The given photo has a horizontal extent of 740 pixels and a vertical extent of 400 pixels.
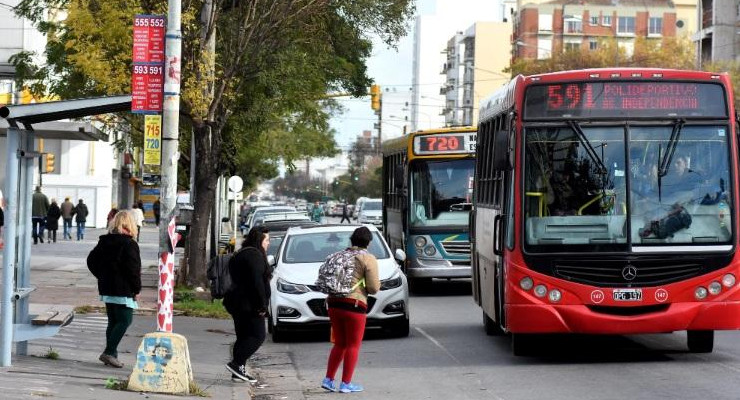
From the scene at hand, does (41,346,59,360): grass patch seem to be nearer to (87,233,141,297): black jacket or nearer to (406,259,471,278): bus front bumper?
(87,233,141,297): black jacket

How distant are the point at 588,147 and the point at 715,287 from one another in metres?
1.93

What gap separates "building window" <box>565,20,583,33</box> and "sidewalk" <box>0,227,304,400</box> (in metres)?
115

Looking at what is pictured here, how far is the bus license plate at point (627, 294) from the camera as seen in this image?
13.8 m

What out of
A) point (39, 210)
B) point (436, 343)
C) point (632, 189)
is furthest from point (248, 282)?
point (39, 210)

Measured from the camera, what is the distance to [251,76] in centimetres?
2633

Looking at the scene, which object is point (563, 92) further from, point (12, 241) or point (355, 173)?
point (355, 173)

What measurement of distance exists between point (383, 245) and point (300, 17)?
823 cm

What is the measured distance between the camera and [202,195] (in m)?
26.3

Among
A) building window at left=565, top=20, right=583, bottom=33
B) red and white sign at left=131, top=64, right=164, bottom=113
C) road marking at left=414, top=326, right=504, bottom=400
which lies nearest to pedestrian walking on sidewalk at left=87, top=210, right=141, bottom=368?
red and white sign at left=131, top=64, right=164, bottom=113

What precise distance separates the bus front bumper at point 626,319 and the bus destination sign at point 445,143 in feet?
39.0

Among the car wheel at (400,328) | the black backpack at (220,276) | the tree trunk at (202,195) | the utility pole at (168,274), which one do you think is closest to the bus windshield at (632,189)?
the black backpack at (220,276)

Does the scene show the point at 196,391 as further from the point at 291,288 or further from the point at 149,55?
the point at 291,288

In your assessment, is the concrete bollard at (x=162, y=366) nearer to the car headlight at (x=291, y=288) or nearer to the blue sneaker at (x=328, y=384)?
the blue sneaker at (x=328, y=384)

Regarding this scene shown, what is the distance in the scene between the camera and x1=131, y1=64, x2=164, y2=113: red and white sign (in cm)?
1442
